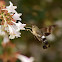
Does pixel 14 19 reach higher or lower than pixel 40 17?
lower

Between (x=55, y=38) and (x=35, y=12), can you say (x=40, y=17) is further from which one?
(x=55, y=38)

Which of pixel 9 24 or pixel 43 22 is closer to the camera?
pixel 9 24

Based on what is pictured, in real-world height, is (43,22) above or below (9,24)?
above

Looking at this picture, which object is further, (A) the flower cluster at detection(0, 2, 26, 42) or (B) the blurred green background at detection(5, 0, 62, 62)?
(B) the blurred green background at detection(5, 0, 62, 62)

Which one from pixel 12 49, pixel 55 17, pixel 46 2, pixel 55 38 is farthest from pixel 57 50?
pixel 12 49

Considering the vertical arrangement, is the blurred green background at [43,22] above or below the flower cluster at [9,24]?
above

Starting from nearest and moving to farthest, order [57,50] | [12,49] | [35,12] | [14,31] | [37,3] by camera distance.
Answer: [14,31]
[12,49]
[35,12]
[37,3]
[57,50]

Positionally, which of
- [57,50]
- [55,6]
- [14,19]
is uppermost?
[55,6]

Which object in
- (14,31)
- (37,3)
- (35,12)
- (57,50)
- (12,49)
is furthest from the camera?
(57,50)

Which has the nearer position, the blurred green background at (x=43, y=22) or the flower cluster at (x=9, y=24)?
the flower cluster at (x=9, y=24)

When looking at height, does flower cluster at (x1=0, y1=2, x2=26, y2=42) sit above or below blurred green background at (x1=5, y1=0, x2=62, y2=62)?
below

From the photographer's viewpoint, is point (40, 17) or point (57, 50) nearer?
point (40, 17)
